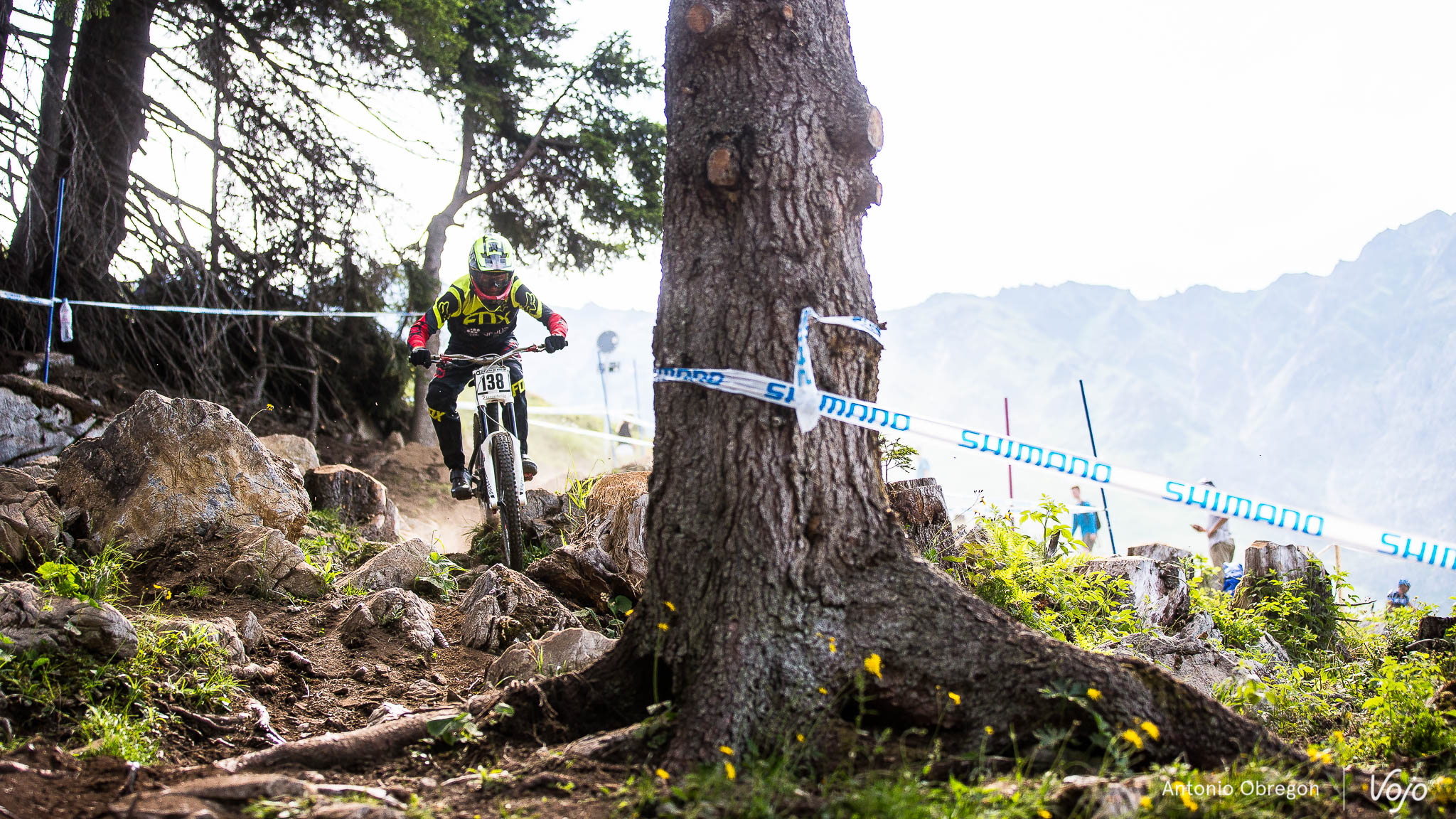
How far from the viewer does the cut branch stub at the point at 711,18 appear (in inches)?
128

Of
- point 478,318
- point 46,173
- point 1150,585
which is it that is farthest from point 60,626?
point 46,173

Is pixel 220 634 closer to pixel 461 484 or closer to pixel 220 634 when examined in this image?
pixel 220 634

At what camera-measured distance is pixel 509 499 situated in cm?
566

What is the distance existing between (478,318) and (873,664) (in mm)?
4362

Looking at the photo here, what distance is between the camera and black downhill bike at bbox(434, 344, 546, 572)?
222 inches

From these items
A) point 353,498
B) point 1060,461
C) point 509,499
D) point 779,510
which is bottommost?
point 353,498

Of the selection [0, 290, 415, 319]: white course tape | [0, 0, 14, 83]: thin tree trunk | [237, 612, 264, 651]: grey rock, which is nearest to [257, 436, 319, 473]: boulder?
[0, 290, 415, 319]: white course tape

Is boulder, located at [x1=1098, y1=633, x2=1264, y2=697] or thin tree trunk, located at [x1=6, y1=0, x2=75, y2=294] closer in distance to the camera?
boulder, located at [x1=1098, y1=633, x2=1264, y2=697]

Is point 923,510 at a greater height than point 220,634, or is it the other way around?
point 923,510

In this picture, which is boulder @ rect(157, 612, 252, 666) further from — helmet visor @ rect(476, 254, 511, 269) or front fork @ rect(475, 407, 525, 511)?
helmet visor @ rect(476, 254, 511, 269)

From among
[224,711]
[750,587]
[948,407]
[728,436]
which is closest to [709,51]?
[728,436]

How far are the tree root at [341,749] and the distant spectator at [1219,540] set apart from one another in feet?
30.2

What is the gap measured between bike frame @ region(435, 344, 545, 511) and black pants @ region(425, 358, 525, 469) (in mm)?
73

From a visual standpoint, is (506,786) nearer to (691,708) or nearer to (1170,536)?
(691,708)
